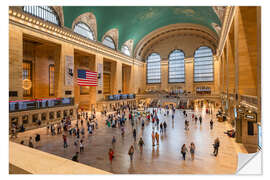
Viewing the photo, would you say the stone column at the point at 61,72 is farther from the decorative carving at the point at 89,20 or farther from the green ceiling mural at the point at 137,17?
the decorative carving at the point at 89,20

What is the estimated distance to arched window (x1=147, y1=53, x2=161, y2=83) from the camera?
3734 centimetres

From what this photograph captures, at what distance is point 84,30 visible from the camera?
2078 centimetres

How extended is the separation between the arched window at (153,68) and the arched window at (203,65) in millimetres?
8957

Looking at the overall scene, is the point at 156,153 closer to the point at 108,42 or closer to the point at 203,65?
the point at 108,42

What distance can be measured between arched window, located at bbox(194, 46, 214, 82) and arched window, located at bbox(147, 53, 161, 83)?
8957 mm

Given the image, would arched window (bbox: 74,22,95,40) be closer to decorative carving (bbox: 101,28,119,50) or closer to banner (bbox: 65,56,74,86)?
decorative carving (bbox: 101,28,119,50)

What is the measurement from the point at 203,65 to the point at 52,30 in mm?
29702

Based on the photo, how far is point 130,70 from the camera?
33656 mm

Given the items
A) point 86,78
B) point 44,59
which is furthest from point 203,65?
point 44,59

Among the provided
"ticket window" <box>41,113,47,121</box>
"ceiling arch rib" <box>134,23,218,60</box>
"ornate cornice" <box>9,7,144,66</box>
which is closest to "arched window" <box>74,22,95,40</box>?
"ornate cornice" <box>9,7,144,66</box>

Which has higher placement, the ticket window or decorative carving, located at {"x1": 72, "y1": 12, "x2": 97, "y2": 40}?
decorative carving, located at {"x1": 72, "y1": 12, "x2": 97, "y2": 40}

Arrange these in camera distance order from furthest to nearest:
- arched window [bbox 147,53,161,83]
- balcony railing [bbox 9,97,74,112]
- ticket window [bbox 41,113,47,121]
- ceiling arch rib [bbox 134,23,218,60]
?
arched window [bbox 147,53,161,83] → ceiling arch rib [bbox 134,23,218,60] → ticket window [bbox 41,113,47,121] → balcony railing [bbox 9,97,74,112]

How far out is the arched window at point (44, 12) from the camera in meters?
14.3

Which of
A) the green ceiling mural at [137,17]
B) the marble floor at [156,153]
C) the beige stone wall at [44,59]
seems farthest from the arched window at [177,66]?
the marble floor at [156,153]
